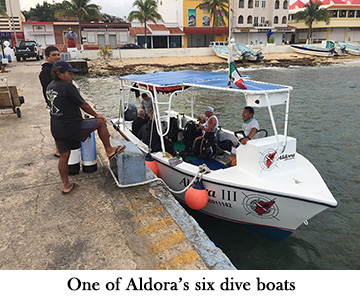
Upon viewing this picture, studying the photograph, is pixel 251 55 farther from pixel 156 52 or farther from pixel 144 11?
pixel 144 11

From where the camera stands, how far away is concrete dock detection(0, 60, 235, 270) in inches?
126

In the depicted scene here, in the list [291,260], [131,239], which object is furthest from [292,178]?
[131,239]

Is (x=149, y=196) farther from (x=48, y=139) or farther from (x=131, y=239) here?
(x=48, y=139)

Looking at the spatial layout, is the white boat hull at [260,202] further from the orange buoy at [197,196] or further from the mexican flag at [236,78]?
the mexican flag at [236,78]

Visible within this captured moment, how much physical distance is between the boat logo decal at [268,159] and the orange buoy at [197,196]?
108 centimetres

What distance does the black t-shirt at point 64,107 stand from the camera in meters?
4.05

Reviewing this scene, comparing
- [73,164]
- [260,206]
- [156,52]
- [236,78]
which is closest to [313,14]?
[156,52]

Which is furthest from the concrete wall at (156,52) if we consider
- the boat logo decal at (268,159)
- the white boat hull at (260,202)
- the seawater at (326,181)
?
the boat logo decal at (268,159)

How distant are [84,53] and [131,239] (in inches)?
1365

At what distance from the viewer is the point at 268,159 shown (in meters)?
4.79

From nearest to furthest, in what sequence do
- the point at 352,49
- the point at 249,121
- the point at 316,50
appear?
the point at 249,121 < the point at 316,50 < the point at 352,49

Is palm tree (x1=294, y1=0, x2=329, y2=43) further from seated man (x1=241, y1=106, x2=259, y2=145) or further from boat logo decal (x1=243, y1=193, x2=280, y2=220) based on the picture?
boat logo decal (x1=243, y1=193, x2=280, y2=220)

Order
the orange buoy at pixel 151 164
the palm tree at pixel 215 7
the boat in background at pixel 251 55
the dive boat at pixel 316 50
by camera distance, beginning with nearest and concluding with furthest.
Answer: the orange buoy at pixel 151 164 → the boat in background at pixel 251 55 → the palm tree at pixel 215 7 → the dive boat at pixel 316 50

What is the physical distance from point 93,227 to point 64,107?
168 cm
